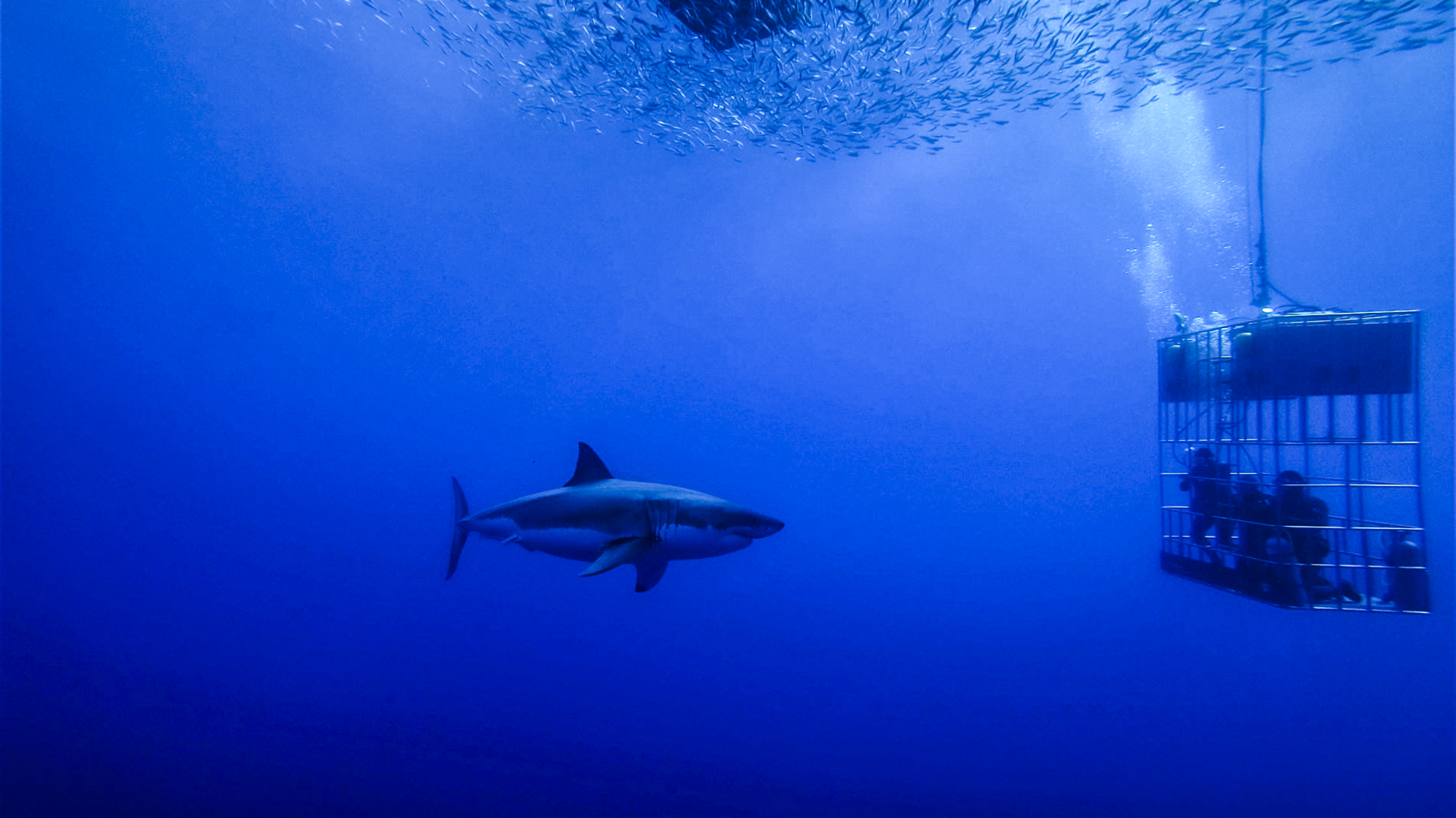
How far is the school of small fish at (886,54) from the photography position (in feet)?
18.4

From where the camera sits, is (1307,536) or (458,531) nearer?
(1307,536)

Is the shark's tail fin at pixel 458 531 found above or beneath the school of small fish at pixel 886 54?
beneath

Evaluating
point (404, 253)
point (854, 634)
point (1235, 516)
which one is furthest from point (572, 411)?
point (1235, 516)

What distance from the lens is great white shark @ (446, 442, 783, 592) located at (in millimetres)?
3279

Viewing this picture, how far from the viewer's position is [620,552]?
121 inches

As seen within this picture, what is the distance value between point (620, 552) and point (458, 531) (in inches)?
82.3

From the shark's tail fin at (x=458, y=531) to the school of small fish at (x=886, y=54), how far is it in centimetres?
510

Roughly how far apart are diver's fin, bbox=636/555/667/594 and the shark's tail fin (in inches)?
69.9

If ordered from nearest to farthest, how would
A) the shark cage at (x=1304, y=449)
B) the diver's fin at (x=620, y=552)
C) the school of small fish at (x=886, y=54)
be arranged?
the diver's fin at (x=620, y=552) < the shark cage at (x=1304, y=449) < the school of small fish at (x=886, y=54)

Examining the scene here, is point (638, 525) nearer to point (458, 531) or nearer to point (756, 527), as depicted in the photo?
point (756, 527)

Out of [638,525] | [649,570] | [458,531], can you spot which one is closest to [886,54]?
[638,525]

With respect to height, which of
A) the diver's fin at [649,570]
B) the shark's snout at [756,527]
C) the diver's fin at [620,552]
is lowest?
the diver's fin at [649,570]

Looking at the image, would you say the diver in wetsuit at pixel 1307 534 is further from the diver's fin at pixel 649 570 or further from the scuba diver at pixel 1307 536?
the diver's fin at pixel 649 570

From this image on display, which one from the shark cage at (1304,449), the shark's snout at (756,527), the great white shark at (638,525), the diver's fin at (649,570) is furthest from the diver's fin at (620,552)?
the shark cage at (1304,449)
